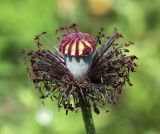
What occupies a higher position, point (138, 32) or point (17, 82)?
point (138, 32)

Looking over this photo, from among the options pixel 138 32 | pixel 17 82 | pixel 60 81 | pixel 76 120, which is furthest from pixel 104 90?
pixel 138 32

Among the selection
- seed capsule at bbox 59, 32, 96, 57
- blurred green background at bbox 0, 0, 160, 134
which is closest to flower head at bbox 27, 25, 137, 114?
seed capsule at bbox 59, 32, 96, 57

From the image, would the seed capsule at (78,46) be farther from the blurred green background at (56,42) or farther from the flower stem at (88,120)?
the blurred green background at (56,42)

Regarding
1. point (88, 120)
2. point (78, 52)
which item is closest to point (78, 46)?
point (78, 52)

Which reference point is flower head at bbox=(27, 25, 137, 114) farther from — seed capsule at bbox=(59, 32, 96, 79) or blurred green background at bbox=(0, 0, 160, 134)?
blurred green background at bbox=(0, 0, 160, 134)

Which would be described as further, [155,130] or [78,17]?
[78,17]

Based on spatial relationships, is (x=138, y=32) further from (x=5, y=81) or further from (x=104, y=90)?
(x=104, y=90)

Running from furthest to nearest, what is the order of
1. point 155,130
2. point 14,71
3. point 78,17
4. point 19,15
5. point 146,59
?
point 78,17, point 19,15, point 14,71, point 146,59, point 155,130
